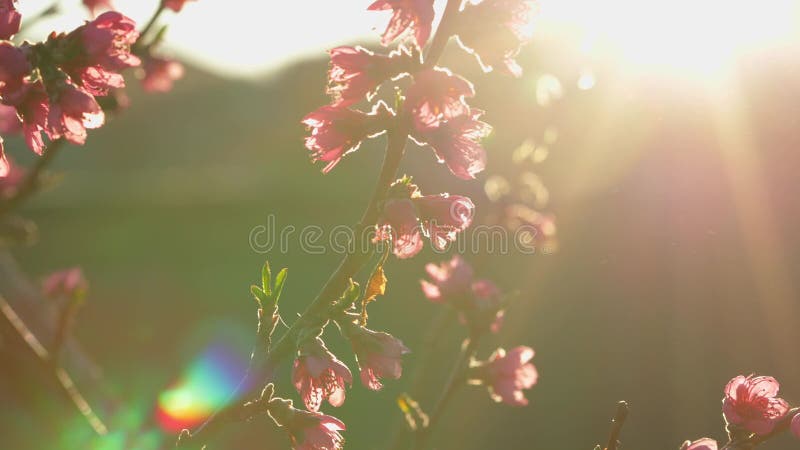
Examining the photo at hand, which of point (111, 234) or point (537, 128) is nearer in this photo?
point (537, 128)

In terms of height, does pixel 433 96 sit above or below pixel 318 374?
above

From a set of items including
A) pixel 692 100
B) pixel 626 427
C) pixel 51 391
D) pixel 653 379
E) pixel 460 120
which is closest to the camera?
pixel 460 120

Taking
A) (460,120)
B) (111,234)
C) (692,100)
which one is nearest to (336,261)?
(111,234)

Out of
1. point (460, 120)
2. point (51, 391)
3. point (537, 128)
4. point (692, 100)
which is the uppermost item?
point (460, 120)

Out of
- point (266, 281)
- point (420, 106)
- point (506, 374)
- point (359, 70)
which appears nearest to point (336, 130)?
point (359, 70)

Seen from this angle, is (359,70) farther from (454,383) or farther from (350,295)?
(454,383)

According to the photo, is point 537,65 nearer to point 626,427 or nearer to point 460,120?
point 626,427

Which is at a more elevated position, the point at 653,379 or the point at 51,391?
the point at 51,391
